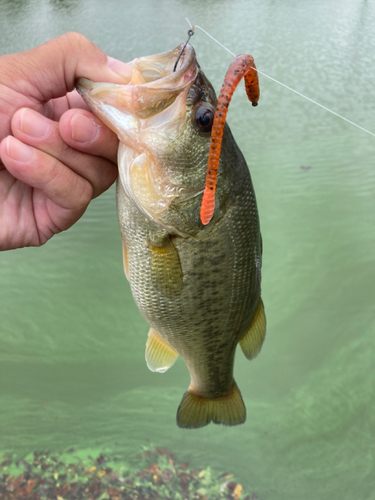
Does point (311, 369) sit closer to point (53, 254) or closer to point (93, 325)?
point (93, 325)

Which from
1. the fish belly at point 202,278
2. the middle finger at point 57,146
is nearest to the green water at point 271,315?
the fish belly at point 202,278

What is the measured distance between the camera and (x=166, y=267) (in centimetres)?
110

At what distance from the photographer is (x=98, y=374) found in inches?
102

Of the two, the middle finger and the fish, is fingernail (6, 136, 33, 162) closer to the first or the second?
the middle finger

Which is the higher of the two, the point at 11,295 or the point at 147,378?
the point at 11,295

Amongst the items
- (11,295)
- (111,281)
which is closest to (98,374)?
(111,281)

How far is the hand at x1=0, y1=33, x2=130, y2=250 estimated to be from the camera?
97 cm

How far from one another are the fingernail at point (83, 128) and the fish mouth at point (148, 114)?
0.16 feet

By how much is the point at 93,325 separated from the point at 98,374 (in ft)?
1.11

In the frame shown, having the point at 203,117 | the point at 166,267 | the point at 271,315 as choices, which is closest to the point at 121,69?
the point at 203,117

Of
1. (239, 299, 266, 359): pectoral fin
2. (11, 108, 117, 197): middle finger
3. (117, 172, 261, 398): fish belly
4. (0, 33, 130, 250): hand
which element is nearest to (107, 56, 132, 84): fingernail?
(0, 33, 130, 250): hand

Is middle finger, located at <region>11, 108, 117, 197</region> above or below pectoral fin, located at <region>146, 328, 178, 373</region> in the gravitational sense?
above

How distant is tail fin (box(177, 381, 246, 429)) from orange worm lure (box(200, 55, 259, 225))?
0.93 metres

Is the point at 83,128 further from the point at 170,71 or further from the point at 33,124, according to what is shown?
the point at 170,71
